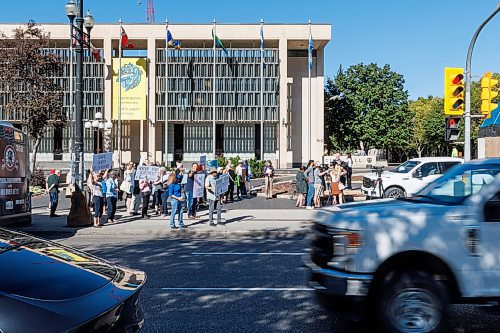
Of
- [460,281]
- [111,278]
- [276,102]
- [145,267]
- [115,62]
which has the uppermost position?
[115,62]

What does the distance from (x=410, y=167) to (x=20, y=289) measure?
2035cm

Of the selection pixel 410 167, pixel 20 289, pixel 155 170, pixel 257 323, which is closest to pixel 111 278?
pixel 20 289

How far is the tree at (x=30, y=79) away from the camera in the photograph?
3400 cm

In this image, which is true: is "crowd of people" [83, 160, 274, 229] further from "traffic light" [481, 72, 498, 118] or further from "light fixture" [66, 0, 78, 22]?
"traffic light" [481, 72, 498, 118]

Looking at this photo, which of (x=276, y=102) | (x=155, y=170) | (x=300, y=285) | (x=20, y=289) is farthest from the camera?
(x=276, y=102)

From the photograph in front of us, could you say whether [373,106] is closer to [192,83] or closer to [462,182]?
[192,83]

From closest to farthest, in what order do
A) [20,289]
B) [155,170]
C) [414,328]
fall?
[20,289] → [414,328] → [155,170]

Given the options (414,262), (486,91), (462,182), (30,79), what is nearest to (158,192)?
(486,91)

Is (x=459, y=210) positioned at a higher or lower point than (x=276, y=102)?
lower

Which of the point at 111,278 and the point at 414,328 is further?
the point at 414,328

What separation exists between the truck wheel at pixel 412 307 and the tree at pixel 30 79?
32.5 m

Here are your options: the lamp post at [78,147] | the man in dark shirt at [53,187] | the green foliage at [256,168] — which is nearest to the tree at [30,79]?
the green foliage at [256,168]

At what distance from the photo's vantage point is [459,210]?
218 inches

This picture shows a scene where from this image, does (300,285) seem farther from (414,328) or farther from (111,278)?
(111,278)
